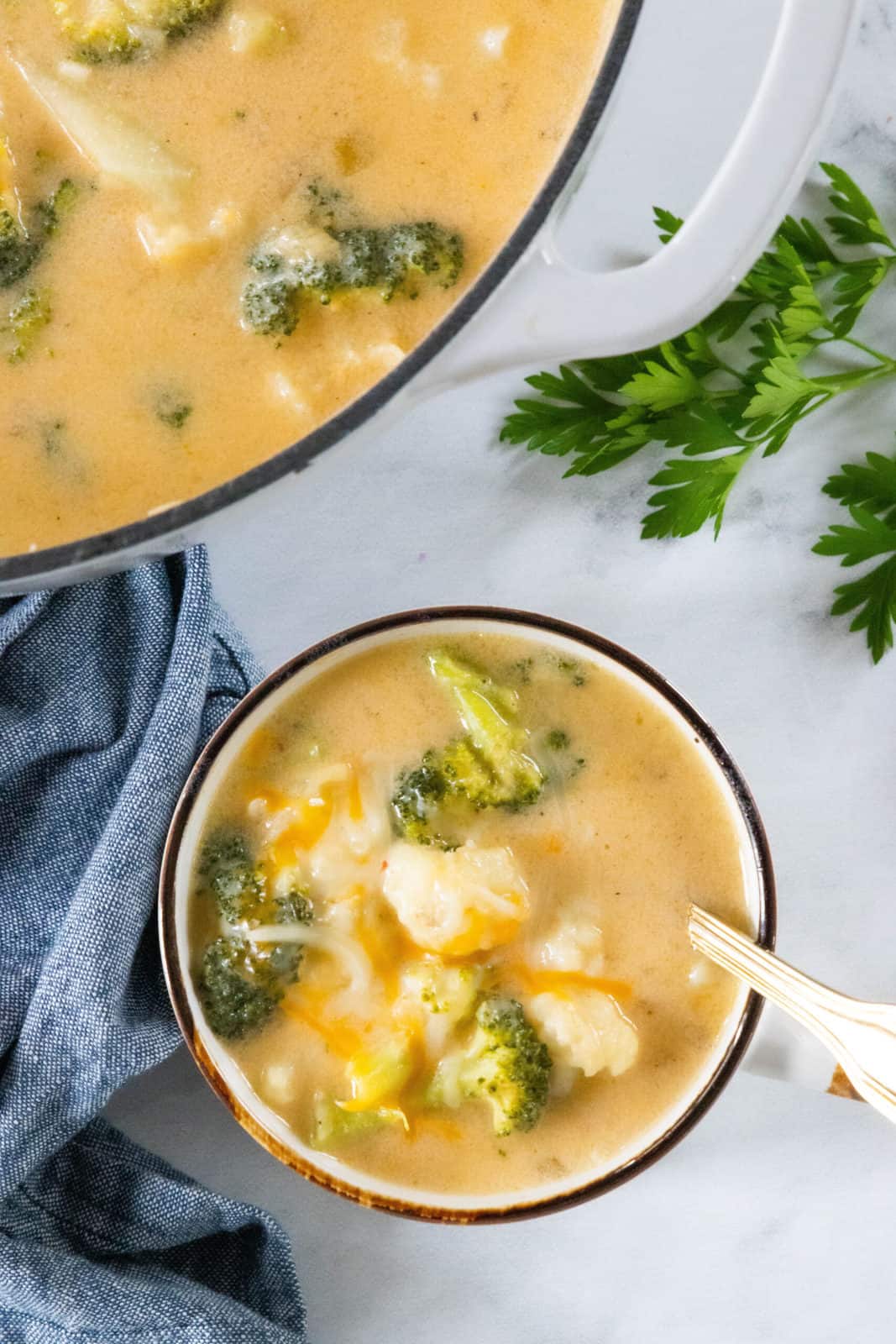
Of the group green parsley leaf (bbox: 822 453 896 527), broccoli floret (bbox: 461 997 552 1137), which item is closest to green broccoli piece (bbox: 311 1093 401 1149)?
broccoli floret (bbox: 461 997 552 1137)

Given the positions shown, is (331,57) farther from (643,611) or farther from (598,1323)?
(598,1323)

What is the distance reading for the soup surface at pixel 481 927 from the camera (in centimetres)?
187

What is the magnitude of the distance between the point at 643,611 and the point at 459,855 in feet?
1.59

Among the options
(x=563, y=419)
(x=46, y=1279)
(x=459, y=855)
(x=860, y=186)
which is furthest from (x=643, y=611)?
(x=46, y=1279)

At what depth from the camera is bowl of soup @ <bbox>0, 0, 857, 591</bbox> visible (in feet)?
5.04

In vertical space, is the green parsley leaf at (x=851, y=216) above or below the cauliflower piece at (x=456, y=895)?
above

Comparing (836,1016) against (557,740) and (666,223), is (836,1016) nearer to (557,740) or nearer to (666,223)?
(557,740)

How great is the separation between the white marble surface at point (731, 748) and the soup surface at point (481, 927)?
0.23 meters

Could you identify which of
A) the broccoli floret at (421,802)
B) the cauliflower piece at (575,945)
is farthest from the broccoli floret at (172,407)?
the cauliflower piece at (575,945)

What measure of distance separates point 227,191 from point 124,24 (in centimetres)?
20

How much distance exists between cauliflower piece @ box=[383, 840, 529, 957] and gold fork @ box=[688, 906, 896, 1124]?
0.27 metres

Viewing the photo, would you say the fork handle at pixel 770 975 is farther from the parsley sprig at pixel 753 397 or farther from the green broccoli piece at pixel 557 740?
the parsley sprig at pixel 753 397

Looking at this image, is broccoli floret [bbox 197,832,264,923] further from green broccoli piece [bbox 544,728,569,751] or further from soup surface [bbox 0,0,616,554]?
soup surface [bbox 0,0,616,554]

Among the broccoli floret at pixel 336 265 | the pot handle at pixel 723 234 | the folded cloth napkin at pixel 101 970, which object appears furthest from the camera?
the folded cloth napkin at pixel 101 970
